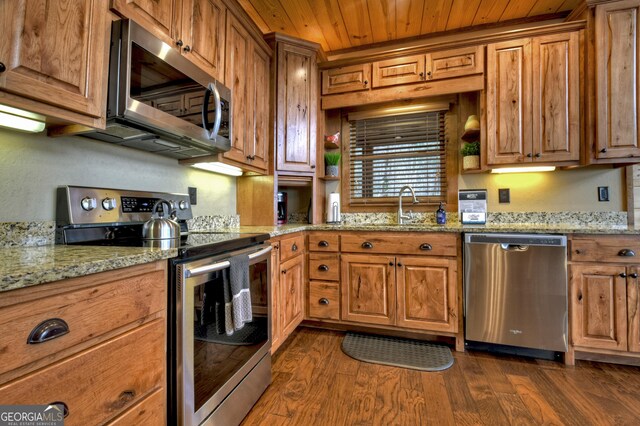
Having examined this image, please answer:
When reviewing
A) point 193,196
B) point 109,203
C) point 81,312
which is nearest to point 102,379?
point 81,312

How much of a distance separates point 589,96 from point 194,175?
2.92m

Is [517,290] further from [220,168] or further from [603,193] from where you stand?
[220,168]

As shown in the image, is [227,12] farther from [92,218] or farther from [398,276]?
[398,276]

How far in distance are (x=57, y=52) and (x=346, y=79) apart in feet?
7.03

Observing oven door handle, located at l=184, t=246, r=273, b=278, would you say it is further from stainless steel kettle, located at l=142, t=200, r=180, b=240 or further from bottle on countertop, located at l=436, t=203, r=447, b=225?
bottle on countertop, located at l=436, t=203, r=447, b=225

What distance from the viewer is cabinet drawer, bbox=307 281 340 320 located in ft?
7.56

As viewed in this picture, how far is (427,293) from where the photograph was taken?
2.10 m

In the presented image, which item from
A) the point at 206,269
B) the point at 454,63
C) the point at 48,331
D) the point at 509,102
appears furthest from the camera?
the point at 454,63

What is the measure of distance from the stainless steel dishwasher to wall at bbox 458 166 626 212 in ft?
2.31

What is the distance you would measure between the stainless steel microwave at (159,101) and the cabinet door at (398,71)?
1425 mm

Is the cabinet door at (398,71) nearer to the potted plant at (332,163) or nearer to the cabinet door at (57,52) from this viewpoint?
the potted plant at (332,163)

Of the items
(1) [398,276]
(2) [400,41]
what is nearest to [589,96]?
(2) [400,41]

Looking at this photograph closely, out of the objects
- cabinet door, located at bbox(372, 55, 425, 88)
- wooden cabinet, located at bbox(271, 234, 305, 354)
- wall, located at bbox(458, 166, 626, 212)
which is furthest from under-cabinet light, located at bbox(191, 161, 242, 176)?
wall, located at bbox(458, 166, 626, 212)

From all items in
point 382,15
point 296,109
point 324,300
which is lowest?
point 324,300
